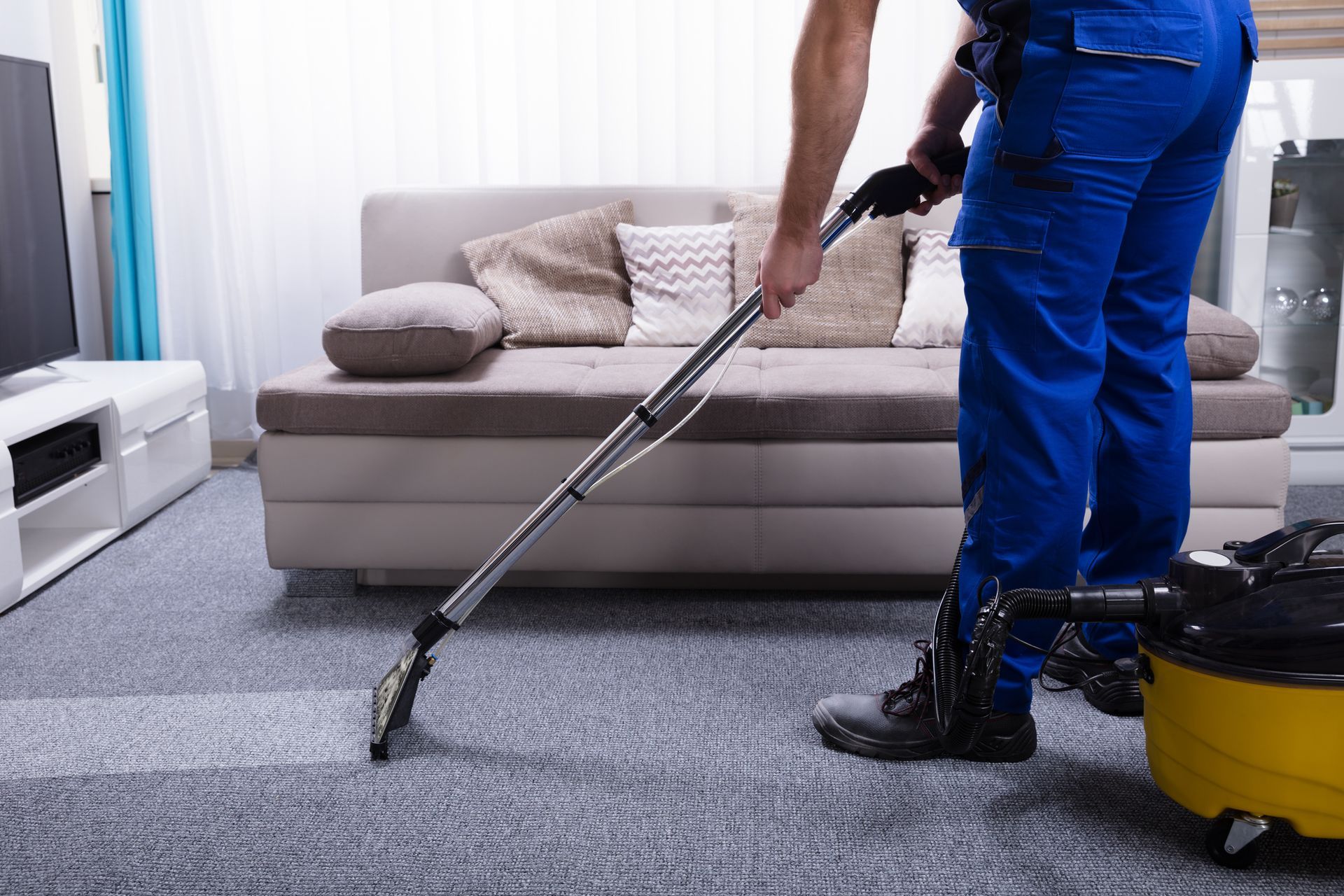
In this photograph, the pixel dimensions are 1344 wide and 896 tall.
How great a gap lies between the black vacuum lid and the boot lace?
0.39m

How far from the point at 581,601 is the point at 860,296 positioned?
994 mm

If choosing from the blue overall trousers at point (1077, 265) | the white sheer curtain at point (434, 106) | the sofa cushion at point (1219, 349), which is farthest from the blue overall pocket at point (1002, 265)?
the white sheer curtain at point (434, 106)

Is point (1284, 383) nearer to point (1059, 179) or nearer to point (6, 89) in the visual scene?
point (1059, 179)

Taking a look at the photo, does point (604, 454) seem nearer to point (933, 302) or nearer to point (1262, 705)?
point (1262, 705)

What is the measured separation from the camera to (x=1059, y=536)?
131 centimetres

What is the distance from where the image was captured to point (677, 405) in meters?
1.98

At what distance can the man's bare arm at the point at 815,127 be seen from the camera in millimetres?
1252

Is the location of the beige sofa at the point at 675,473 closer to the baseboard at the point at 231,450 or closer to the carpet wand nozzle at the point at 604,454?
the carpet wand nozzle at the point at 604,454

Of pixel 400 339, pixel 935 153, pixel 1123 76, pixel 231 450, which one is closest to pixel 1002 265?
pixel 1123 76

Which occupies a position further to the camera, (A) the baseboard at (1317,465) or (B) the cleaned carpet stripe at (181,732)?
(A) the baseboard at (1317,465)

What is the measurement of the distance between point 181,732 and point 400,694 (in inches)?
13.6

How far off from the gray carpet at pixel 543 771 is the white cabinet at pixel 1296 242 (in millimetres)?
1590

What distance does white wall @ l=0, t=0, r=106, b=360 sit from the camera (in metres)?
3.04

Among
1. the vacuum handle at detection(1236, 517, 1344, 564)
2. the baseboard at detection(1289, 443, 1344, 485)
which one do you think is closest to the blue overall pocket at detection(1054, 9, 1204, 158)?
the vacuum handle at detection(1236, 517, 1344, 564)
